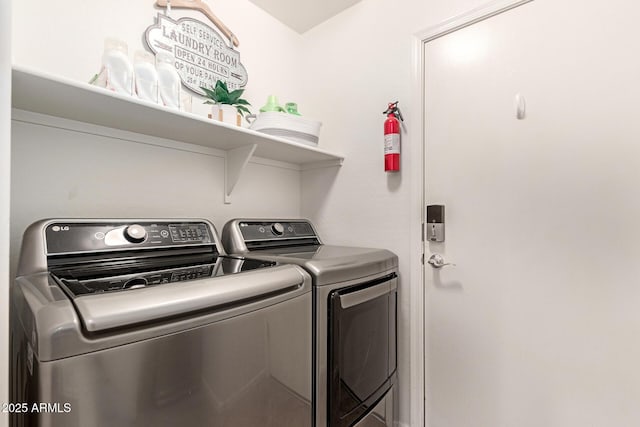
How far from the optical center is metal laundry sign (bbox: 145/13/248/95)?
4.69ft

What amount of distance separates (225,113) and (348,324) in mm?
1085

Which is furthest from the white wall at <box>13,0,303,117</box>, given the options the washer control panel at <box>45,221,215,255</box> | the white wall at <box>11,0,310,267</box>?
the washer control panel at <box>45,221,215,255</box>

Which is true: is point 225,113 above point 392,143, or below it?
above

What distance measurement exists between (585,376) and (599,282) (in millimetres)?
355

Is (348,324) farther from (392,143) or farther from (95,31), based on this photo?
(95,31)

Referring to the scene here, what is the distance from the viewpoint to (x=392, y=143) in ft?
5.04

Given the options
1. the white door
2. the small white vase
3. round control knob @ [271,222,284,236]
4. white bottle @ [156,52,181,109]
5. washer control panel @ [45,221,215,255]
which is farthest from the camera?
round control knob @ [271,222,284,236]

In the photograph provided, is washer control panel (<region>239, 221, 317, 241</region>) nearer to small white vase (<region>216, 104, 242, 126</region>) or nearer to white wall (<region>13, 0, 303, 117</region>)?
small white vase (<region>216, 104, 242, 126</region>)

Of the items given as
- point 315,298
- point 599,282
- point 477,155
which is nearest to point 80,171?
point 315,298

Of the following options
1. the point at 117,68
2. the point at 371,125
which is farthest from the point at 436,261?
the point at 117,68

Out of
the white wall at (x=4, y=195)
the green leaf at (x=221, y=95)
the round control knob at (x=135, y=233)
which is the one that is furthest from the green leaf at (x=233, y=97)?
the white wall at (x=4, y=195)

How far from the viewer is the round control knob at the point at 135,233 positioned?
3.59 ft

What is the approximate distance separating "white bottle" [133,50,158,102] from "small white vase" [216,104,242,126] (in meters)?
0.30

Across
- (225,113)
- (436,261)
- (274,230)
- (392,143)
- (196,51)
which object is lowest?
(436,261)
